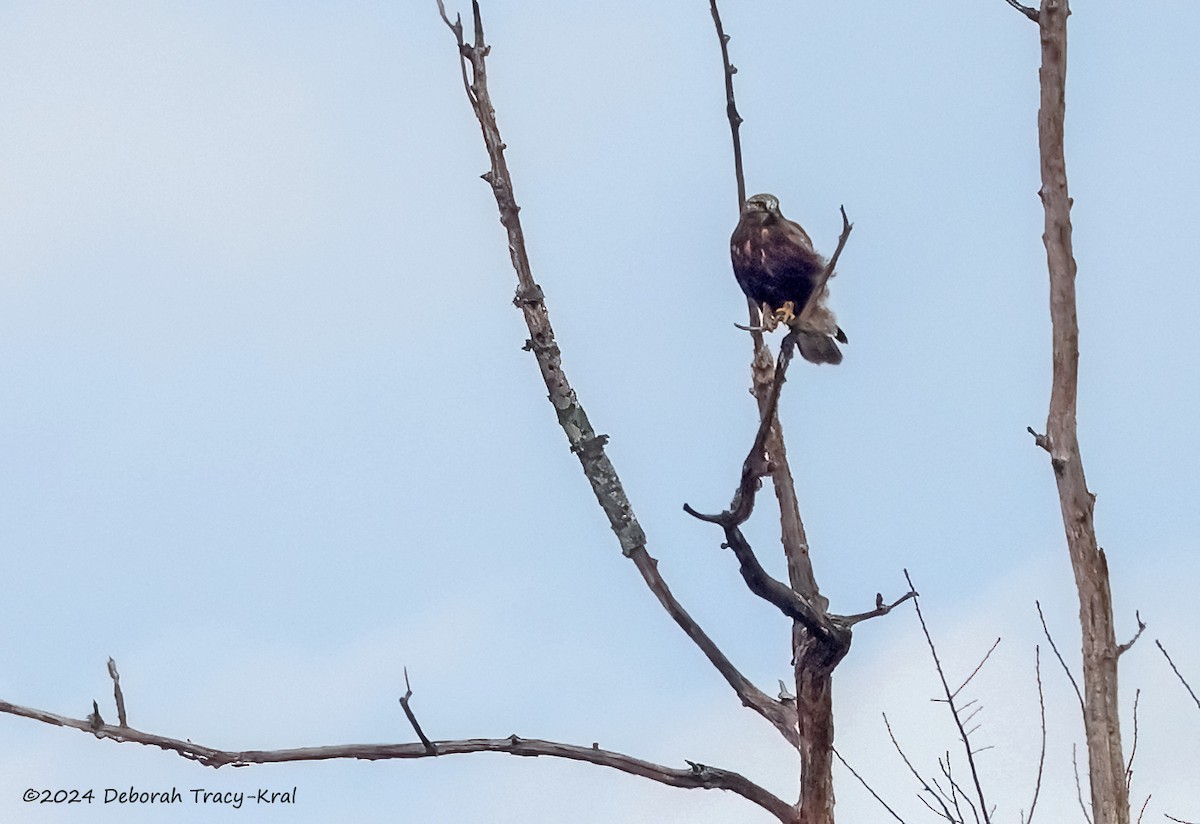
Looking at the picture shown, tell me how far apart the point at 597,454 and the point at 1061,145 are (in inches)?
73.6

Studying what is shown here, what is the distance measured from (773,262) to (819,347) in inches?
30.9

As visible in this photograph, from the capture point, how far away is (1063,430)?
4484 millimetres

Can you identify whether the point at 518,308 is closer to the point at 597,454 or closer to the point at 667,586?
the point at 597,454

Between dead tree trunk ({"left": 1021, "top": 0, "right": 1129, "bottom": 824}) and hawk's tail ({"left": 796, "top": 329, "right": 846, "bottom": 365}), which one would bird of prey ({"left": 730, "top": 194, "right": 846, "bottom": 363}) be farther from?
dead tree trunk ({"left": 1021, "top": 0, "right": 1129, "bottom": 824})

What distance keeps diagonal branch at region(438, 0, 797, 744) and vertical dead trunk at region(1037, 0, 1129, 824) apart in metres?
1.30

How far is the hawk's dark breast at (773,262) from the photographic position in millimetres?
6082

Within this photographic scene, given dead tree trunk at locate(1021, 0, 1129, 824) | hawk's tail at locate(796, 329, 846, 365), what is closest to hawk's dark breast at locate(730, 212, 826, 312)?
hawk's tail at locate(796, 329, 846, 365)

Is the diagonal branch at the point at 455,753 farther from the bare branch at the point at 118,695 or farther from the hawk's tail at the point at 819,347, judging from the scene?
the hawk's tail at the point at 819,347

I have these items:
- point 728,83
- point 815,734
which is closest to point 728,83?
point 728,83

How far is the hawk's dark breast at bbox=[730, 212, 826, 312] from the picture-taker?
608 cm

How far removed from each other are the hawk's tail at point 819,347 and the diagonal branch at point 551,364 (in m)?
2.16

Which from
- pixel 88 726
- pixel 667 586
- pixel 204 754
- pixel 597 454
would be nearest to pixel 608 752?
pixel 667 586

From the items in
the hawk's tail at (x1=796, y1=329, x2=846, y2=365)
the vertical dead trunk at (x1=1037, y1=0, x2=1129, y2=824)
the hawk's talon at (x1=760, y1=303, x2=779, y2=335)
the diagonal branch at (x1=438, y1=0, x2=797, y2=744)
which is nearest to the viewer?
the vertical dead trunk at (x1=1037, y1=0, x2=1129, y2=824)

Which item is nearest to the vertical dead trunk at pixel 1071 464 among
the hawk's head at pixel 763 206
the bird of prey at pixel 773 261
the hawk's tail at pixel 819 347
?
the bird of prey at pixel 773 261
